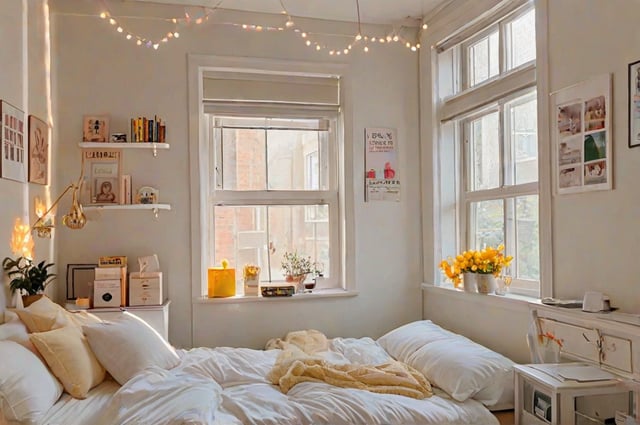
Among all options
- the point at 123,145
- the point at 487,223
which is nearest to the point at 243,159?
the point at 123,145

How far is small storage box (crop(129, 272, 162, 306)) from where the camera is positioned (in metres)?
3.28

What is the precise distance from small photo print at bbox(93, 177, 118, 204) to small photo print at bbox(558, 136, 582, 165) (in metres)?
2.66

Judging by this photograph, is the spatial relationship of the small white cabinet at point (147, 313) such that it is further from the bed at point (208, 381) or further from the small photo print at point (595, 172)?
the small photo print at point (595, 172)

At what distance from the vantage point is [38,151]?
3.04 meters

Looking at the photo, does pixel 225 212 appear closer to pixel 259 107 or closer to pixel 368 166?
pixel 259 107

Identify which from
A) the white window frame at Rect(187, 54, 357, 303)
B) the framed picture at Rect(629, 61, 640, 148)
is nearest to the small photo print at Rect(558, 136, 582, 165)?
the framed picture at Rect(629, 61, 640, 148)

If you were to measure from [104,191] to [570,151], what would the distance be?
2767 millimetres

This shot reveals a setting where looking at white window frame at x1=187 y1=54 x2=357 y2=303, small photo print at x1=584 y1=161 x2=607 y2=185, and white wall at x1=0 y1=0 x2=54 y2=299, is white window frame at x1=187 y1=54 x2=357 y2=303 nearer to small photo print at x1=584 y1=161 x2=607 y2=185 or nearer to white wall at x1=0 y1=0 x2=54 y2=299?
white wall at x1=0 y1=0 x2=54 y2=299

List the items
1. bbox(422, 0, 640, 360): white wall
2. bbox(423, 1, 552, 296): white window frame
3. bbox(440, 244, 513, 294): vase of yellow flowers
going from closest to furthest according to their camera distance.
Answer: bbox(422, 0, 640, 360): white wall
bbox(423, 1, 552, 296): white window frame
bbox(440, 244, 513, 294): vase of yellow flowers

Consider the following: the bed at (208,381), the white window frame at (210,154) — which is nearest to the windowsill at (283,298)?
the white window frame at (210,154)

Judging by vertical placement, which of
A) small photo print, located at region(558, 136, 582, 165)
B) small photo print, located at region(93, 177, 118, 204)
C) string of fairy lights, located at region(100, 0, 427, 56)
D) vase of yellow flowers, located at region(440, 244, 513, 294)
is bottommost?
vase of yellow flowers, located at region(440, 244, 513, 294)

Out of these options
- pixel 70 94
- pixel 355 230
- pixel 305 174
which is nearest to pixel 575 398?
pixel 355 230

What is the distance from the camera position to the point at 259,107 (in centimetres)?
383

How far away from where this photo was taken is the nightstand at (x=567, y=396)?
2.12 metres
